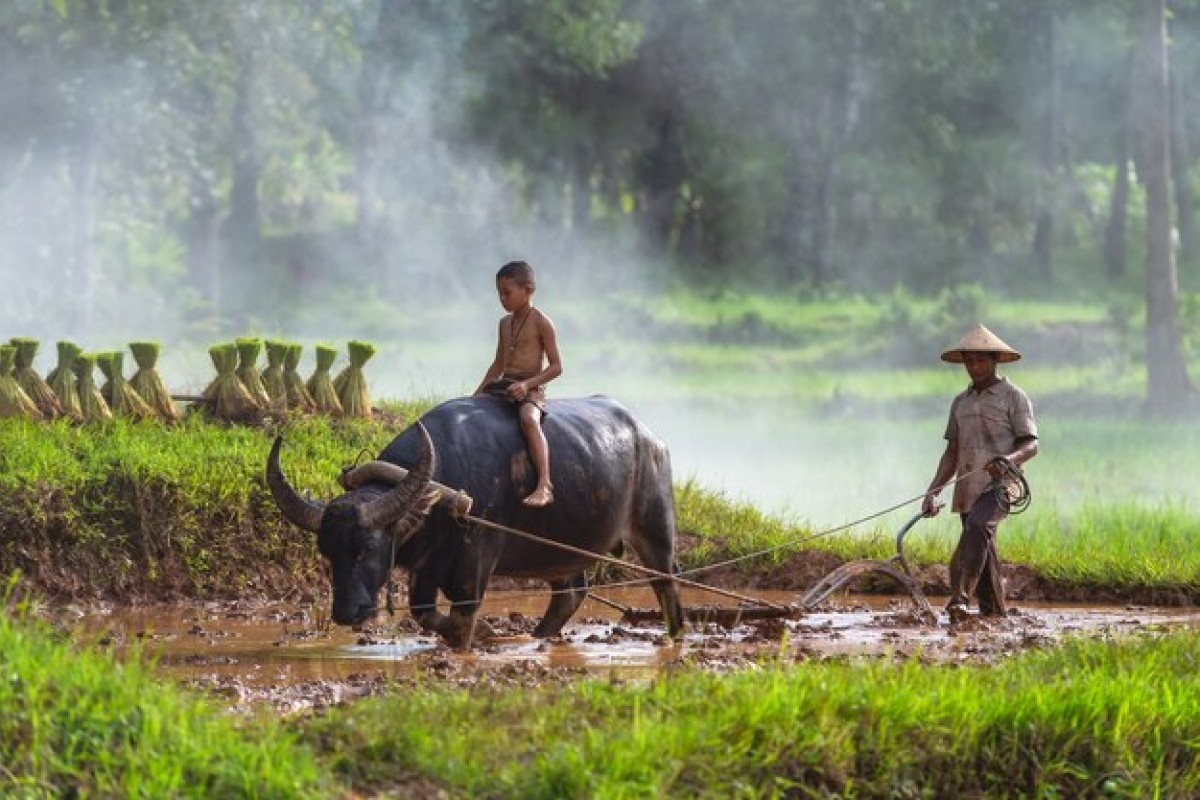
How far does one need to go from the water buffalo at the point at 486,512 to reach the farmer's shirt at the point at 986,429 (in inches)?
59.8

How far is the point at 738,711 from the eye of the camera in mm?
6875

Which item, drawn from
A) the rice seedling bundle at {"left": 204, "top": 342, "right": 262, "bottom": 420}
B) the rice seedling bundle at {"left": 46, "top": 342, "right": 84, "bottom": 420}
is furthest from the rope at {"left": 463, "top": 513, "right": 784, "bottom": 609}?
the rice seedling bundle at {"left": 46, "top": 342, "right": 84, "bottom": 420}

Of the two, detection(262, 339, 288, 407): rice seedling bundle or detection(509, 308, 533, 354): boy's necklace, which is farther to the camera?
detection(262, 339, 288, 407): rice seedling bundle

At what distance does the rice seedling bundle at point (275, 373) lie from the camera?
45.0ft

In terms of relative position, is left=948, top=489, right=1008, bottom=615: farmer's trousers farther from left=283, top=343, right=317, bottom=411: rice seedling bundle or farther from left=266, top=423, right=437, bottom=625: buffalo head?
left=283, top=343, right=317, bottom=411: rice seedling bundle

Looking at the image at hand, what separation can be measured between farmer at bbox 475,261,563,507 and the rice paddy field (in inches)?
54.6

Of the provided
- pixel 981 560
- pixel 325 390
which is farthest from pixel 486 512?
pixel 325 390

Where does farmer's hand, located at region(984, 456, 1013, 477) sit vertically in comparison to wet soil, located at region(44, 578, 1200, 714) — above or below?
above

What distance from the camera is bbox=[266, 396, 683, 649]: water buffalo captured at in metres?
9.27

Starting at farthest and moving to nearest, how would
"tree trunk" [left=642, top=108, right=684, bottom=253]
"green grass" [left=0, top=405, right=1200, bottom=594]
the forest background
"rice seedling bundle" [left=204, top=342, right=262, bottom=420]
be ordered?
"tree trunk" [left=642, top=108, right=684, bottom=253] < the forest background < "rice seedling bundle" [left=204, top=342, right=262, bottom=420] < "green grass" [left=0, top=405, right=1200, bottom=594]

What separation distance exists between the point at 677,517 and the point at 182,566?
10.9ft

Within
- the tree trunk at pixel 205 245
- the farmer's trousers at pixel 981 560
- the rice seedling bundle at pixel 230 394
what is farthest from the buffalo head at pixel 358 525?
the tree trunk at pixel 205 245

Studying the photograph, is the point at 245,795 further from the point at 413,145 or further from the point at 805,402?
the point at 413,145

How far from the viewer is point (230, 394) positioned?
13531mm
